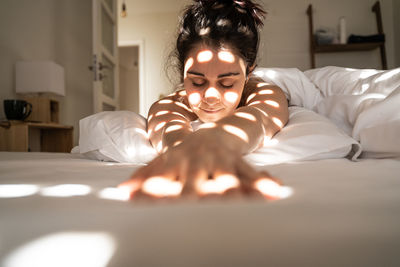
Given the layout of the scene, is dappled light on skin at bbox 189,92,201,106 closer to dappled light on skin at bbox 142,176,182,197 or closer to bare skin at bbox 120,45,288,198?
bare skin at bbox 120,45,288,198

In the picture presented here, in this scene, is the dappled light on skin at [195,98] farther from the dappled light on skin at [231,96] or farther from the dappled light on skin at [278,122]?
the dappled light on skin at [278,122]

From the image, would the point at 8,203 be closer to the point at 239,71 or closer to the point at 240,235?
the point at 240,235

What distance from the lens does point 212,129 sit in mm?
508

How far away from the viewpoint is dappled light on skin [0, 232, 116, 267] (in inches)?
9.9

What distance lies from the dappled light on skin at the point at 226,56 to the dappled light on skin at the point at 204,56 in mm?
29

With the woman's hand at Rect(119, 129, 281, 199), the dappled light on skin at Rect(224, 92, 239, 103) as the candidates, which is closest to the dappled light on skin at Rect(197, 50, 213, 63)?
the dappled light on skin at Rect(224, 92, 239, 103)

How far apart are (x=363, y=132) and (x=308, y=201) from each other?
62 cm

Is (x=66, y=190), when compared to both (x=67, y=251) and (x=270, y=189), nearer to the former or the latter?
(x=67, y=251)

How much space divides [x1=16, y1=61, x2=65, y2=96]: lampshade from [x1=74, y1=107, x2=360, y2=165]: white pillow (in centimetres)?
167

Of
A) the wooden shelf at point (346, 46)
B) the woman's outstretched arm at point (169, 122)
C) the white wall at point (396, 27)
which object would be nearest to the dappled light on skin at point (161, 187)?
the woman's outstretched arm at point (169, 122)

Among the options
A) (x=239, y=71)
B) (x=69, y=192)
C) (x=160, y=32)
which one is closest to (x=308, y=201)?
(x=69, y=192)

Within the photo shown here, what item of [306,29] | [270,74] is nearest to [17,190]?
[270,74]

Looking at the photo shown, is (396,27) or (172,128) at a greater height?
(396,27)

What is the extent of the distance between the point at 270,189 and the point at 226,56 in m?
0.54
